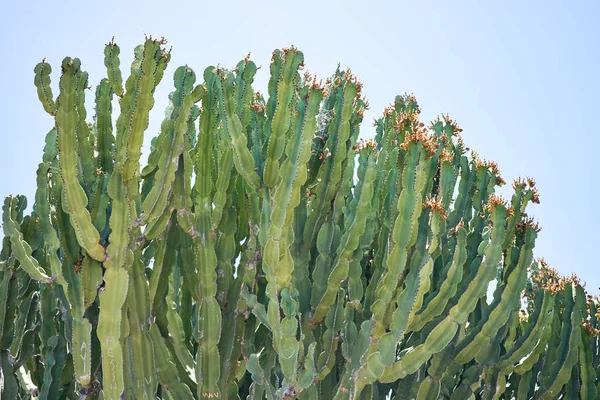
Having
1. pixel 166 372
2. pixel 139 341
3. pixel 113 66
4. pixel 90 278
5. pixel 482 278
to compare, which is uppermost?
pixel 113 66

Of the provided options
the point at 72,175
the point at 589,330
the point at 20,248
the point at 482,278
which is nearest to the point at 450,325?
the point at 482,278

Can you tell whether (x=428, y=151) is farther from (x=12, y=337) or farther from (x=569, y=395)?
(x=12, y=337)

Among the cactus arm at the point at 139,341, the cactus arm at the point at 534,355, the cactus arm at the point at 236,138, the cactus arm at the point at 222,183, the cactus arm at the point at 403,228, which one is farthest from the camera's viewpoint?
the cactus arm at the point at 534,355

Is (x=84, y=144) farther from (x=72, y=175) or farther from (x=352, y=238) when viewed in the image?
(x=352, y=238)

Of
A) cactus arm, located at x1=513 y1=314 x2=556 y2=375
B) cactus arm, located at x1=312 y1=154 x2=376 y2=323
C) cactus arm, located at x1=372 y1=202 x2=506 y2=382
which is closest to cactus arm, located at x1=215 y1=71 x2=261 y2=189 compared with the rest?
cactus arm, located at x1=312 y1=154 x2=376 y2=323

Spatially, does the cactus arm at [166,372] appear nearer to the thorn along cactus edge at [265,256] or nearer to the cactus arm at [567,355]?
the thorn along cactus edge at [265,256]

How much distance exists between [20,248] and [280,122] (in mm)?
1599

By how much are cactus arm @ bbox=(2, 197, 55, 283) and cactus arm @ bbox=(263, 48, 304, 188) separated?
1312 millimetres

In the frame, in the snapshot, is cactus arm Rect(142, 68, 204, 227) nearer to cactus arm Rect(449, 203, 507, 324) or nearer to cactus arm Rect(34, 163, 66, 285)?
cactus arm Rect(34, 163, 66, 285)

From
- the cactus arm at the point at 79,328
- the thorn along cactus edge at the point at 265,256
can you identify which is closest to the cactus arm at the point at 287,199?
the thorn along cactus edge at the point at 265,256

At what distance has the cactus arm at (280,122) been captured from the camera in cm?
398

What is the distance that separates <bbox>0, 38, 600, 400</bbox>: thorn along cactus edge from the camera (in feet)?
12.5

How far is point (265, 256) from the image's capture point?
12.4 feet

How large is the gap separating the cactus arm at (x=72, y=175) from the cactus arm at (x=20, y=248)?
0.44 metres
